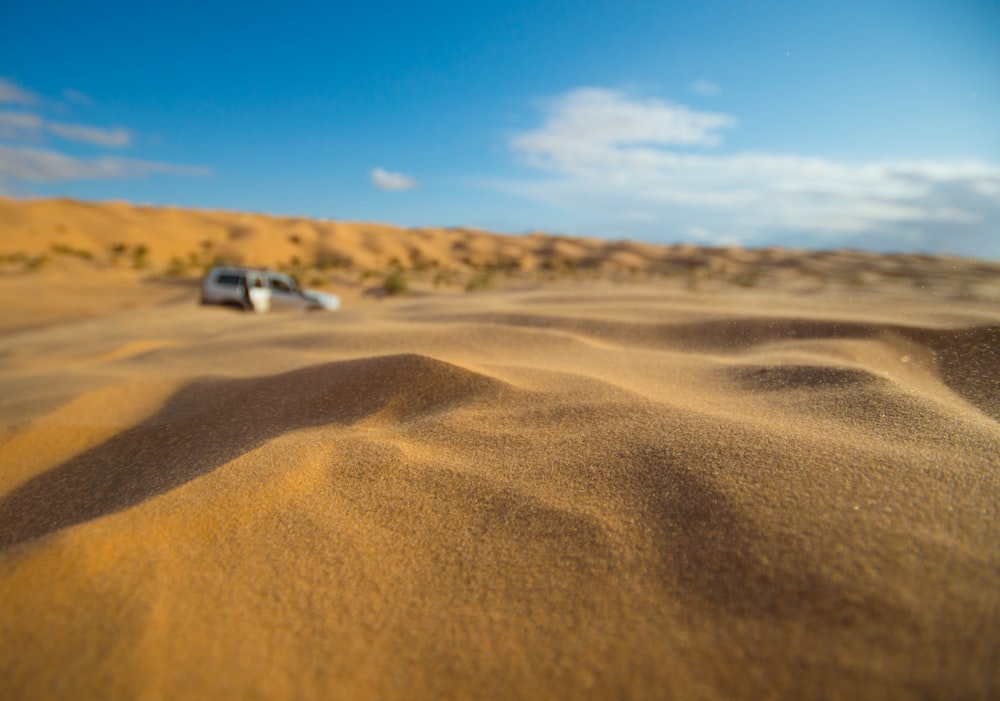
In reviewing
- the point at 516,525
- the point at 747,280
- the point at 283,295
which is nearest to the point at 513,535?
the point at 516,525

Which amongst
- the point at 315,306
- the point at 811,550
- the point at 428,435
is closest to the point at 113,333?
the point at 315,306

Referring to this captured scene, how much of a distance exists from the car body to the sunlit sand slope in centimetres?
738

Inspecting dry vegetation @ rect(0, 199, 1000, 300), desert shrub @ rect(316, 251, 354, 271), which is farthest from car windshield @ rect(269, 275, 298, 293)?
desert shrub @ rect(316, 251, 354, 271)

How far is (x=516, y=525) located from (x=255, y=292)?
958 centimetres

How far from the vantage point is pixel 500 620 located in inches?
45.4

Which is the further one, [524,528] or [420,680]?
[524,528]

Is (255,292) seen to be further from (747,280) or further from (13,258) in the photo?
(747,280)

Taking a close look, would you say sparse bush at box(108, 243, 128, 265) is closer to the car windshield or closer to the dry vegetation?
the dry vegetation

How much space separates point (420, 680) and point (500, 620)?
0.20m

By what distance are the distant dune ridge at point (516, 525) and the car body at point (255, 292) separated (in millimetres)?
6812

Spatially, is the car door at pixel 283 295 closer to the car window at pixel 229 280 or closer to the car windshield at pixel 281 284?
the car windshield at pixel 281 284

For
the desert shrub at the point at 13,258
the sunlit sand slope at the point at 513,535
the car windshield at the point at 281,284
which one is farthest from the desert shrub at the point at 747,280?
the desert shrub at the point at 13,258

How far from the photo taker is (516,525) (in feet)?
4.81

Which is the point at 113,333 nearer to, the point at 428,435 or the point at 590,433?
the point at 428,435
